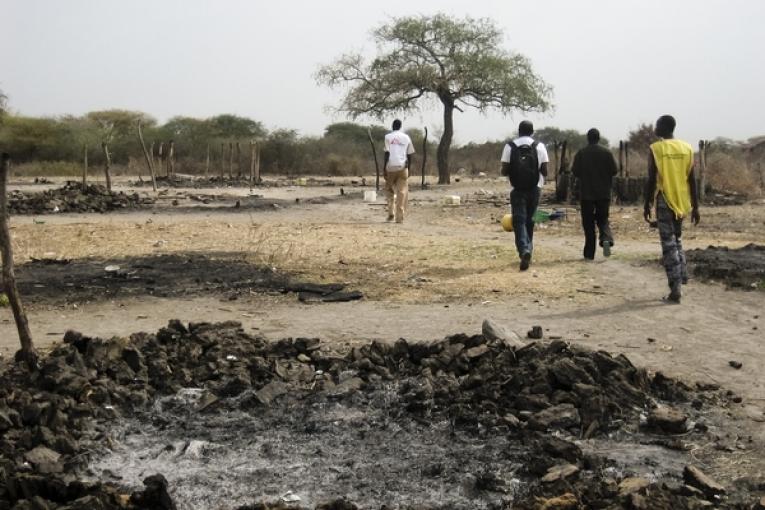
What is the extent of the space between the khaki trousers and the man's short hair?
713 centimetres

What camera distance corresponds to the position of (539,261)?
10.9 m

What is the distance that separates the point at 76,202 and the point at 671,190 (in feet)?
50.7

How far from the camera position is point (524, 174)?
991cm

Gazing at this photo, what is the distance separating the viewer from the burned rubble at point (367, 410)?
3994 millimetres

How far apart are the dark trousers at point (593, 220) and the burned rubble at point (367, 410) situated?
509 cm

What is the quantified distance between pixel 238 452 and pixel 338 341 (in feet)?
7.47

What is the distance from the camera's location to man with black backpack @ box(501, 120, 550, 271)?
32.5 ft

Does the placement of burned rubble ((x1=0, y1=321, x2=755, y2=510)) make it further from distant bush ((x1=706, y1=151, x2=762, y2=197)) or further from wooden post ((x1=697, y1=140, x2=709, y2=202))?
distant bush ((x1=706, y1=151, x2=762, y2=197))

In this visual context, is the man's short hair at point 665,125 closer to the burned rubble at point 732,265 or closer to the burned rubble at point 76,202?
the burned rubble at point 732,265

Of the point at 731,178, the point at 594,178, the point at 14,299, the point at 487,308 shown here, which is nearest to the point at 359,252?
the point at 594,178

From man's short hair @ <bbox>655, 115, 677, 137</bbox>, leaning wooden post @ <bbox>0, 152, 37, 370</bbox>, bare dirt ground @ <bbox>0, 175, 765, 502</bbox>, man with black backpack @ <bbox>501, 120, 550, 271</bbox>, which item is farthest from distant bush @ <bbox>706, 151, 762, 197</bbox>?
leaning wooden post @ <bbox>0, 152, 37, 370</bbox>

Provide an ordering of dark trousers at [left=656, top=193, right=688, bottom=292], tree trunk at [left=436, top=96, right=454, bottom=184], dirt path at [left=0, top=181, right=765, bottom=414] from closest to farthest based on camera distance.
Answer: dirt path at [left=0, top=181, right=765, bottom=414] < dark trousers at [left=656, top=193, right=688, bottom=292] < tree trunk at [left=436, top=96, right=454, bottom=184]

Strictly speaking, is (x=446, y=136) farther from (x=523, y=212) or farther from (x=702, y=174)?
(x=523, y=212)

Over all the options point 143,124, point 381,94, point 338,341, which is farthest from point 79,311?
point 143,124
